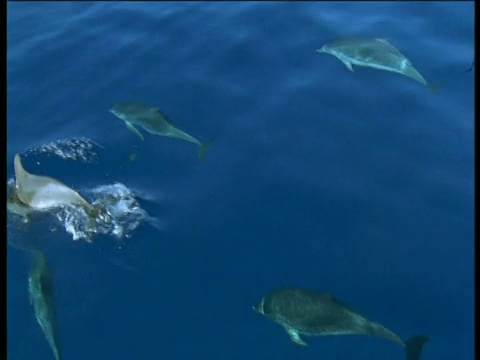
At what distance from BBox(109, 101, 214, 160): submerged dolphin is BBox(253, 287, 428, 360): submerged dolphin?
8.62 feet

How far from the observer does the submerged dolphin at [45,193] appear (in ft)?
21.5

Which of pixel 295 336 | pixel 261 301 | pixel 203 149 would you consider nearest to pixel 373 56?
pixel 203 149

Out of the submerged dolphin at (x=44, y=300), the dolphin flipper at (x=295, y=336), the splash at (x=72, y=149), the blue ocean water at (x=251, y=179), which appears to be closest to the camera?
the dolphin flipper at (x=295, y=336)

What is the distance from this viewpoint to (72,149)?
25.6ft

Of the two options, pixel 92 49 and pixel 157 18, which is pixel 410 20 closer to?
pixel 157 18

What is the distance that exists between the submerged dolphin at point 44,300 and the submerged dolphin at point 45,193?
878 millimetres

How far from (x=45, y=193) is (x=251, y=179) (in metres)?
2.30

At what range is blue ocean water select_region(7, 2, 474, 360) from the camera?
5.79m

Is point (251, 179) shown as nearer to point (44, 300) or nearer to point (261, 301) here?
point (261, 301)

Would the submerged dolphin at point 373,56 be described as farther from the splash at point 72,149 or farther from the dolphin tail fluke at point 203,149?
the splash at point 72,149

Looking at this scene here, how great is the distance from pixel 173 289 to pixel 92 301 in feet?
2.57

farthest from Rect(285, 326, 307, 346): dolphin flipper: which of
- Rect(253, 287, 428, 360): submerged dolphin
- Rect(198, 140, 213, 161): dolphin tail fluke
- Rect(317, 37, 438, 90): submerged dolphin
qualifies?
Rect(317, 37, 438, 90): submerged dolphin

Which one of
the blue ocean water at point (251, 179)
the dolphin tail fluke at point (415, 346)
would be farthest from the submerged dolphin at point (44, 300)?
the dolphin tail fluke at point (415, 346)

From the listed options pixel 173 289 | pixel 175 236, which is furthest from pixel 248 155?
pixel 173 289
